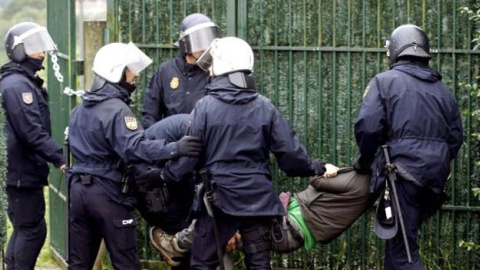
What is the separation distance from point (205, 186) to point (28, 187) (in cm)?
186

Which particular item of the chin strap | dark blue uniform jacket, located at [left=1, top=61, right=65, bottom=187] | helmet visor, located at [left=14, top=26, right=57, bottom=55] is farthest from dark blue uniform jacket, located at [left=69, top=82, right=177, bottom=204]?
helmet visor, located at [left=14, top=26, right=57, bottom=55]

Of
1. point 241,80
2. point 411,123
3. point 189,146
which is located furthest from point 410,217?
point 189,146

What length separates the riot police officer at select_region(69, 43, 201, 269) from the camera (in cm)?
861

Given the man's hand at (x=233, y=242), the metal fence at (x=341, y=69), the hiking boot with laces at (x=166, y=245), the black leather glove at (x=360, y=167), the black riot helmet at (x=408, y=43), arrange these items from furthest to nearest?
the metal fence at (x=341, y=69)
the hiking boot with laces at (x=166, y=245)
the man's hand at (x=233, y=242)
the black leather glove at (x=360, y=167)
the black riot helmet at (x=408, y=43)

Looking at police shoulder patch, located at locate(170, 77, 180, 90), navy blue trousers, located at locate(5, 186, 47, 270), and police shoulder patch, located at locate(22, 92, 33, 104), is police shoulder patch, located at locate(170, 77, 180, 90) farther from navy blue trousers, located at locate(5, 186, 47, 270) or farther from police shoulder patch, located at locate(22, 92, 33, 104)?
navy blue trousers, located at locate(5, 186, 47, 270)

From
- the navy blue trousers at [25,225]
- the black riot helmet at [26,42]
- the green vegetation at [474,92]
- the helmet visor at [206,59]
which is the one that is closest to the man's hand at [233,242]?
the helmet visor at [206,59]

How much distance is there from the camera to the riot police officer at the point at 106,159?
8609 millimetres

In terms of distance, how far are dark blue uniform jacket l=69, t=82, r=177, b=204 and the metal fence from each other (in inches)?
50.2

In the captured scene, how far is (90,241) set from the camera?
29.2ft

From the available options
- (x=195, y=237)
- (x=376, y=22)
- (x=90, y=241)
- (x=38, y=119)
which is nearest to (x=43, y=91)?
(x=38, y=119)

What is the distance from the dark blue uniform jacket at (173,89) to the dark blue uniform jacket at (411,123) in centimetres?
159

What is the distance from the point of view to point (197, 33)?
30.6ft

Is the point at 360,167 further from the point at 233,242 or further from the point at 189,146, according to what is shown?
the point at 189,146

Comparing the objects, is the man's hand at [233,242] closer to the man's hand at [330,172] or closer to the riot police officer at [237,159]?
the riot police officer at [237,159]
